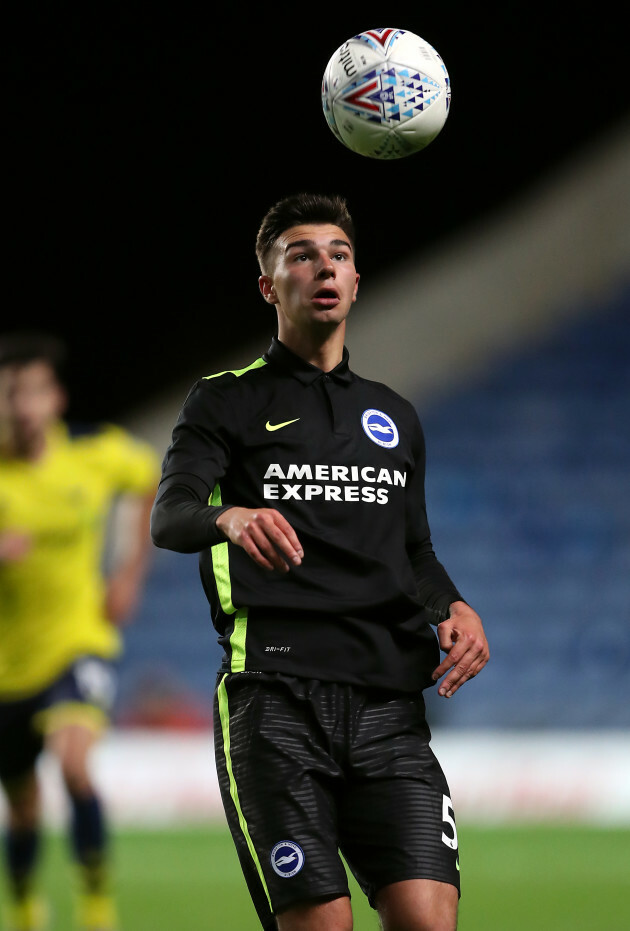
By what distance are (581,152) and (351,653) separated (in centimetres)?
1166

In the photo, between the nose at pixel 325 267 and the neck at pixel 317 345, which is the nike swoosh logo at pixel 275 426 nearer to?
the neck at pixel 317 345

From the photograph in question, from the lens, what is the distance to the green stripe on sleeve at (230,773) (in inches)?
112

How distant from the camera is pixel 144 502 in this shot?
6594mm

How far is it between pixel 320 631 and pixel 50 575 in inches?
134

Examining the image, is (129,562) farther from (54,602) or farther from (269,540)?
(269,540)

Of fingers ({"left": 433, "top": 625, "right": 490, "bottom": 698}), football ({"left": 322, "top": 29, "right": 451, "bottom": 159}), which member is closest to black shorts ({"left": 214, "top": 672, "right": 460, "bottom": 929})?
fingers ({"left": 433, "top": 625, "right": 490, "bottom": 698})

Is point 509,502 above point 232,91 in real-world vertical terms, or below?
below

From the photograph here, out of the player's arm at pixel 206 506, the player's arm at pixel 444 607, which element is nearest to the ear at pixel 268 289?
the player's arm at pixel 206 506

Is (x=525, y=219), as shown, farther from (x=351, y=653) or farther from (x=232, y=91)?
(x=351, y=653)

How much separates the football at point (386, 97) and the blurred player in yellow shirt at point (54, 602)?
2632 mm

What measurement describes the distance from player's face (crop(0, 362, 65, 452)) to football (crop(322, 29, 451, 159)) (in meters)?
2.66

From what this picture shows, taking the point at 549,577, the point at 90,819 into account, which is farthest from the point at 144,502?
the point at 549,577

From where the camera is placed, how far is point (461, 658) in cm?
292

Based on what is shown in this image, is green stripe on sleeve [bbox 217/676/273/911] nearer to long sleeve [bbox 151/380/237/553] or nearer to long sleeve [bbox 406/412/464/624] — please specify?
long sleeve [bbox 151/380/237/553]
